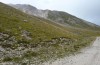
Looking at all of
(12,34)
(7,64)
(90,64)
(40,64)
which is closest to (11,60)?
(7,64)

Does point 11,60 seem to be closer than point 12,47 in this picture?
Yes

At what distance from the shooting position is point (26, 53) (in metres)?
49.6

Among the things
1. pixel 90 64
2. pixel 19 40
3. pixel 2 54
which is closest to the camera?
pixel 90 64

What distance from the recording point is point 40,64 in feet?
120

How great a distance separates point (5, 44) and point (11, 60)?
17742 mm

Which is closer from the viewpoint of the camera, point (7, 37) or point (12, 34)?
point (7, 37)

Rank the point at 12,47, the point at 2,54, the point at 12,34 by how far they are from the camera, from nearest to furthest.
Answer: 1. the point at 2,54
2. the point at 12,47
3. the point at 12,34

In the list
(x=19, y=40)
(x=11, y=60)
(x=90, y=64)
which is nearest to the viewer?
(x=90, y=64)

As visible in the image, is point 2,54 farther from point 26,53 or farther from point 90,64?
point 90,64

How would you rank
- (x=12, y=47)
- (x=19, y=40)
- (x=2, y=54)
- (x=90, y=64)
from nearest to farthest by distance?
(x=90, y=64), (x=2, y=54), (x=12, y=47), (x=19, y=40)

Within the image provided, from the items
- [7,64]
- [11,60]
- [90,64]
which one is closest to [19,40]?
[11,60]

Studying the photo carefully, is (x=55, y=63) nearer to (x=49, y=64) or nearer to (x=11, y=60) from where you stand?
(x=49, y=64)

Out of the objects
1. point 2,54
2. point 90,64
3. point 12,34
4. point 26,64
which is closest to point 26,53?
point 2,54

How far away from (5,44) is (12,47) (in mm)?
3110
